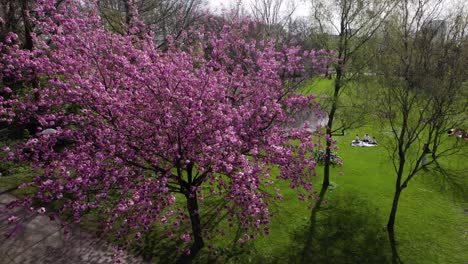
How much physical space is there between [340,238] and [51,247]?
449 inches

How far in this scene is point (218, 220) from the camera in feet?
41.7

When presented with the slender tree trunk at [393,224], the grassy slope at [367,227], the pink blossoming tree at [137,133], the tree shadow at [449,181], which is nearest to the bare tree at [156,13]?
the pink blossoming tree at [137,133]

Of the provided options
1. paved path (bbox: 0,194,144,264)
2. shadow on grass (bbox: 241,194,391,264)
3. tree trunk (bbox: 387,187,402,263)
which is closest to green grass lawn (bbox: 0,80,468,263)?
shadow on grass (bbox: 241,194,391,264)

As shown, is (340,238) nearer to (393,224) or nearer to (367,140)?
(393,224)

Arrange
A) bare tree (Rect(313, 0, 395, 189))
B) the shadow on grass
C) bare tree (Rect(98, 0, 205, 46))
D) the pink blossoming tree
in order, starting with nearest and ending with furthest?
the pink blossoming tree
the shadow on grass
bare tree (Rect(313, 0, 395, 189))
bare tree (Rect(98, 0, 205, 46))

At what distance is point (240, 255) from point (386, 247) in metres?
6.07

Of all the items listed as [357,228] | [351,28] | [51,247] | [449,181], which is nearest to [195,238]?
[51,247]

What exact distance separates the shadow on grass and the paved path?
19.3 ft

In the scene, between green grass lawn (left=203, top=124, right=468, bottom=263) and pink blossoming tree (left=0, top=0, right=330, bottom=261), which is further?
green grass lawn (left=203, top=124, right=468, bottom=263)

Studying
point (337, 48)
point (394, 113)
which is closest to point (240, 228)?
point (394, 113)

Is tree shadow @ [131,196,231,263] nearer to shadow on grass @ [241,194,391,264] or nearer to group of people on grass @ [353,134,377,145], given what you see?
shadow on grass @ [241,194,391,264]

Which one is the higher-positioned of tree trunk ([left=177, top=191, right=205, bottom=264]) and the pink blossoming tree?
the pink blossoming tree

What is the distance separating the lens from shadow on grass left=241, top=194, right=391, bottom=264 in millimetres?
10922

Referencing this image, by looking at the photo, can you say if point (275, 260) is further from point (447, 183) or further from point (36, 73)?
point (447, 183)
